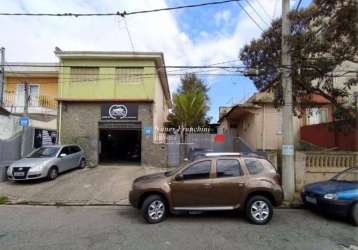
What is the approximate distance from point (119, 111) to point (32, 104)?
6.21 meters

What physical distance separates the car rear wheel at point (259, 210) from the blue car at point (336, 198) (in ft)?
4.84

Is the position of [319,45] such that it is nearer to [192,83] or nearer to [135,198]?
[135,198]

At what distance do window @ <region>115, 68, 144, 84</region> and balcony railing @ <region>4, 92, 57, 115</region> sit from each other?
4914mm

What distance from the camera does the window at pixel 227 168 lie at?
7305 millimetres

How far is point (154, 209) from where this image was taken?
6.96 metres

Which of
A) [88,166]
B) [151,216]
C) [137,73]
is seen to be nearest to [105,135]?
[88,166]

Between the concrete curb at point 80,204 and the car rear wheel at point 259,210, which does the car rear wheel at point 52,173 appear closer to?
the concrete curb at point 80,204

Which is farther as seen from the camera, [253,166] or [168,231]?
[253,166]

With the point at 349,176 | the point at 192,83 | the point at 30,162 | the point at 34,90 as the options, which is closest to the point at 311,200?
the point at 349,176

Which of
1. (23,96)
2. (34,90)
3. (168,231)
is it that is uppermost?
(34,90)

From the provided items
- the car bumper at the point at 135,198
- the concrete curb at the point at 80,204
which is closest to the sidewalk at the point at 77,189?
the concrete curb at the point at 80,204

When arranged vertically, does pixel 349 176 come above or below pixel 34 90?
below

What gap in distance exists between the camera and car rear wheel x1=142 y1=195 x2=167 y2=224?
6891 millimetres

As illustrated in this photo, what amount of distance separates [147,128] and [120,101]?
2.27 meters
